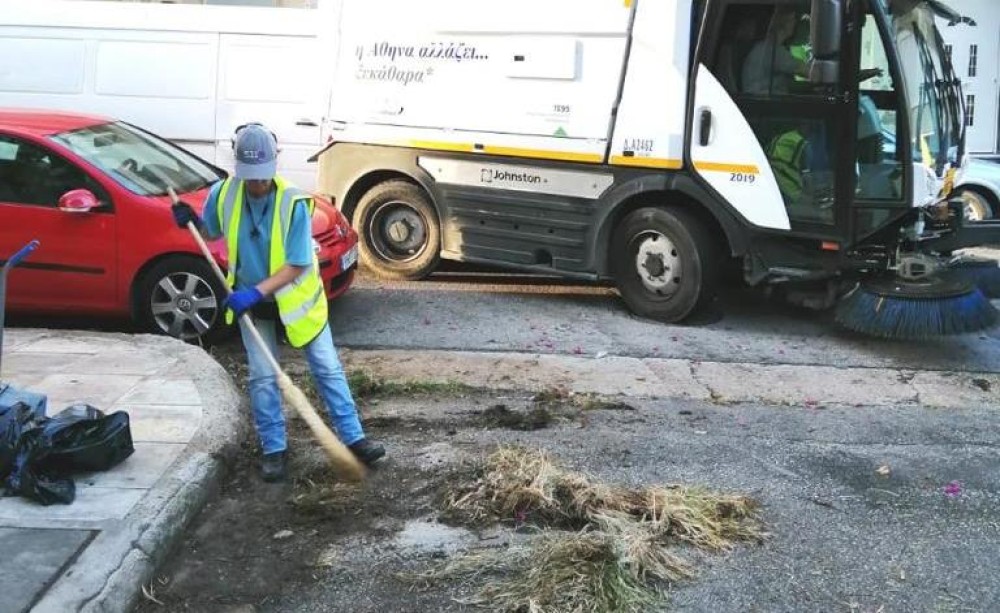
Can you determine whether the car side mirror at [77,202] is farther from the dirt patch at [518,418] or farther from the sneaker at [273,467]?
the dirt patch at [518,418]

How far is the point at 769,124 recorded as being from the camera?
7.14 metres

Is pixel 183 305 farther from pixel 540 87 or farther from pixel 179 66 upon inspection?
pixel 179 66

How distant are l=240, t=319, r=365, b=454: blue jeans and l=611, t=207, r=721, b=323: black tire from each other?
3.62 metres

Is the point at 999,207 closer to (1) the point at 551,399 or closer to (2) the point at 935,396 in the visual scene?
(2) the point at 935,396

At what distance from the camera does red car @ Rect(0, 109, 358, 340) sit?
264 inches

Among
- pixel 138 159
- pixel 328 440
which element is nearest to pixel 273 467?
pixel 328 440

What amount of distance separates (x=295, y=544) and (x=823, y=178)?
469 centimetres

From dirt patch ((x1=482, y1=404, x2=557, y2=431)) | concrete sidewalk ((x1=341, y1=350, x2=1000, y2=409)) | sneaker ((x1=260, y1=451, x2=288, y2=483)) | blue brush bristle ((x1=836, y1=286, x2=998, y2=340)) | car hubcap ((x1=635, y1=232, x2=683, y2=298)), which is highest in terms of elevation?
car hubcap ((x1=635, y1=232, x2=683, y2=298))

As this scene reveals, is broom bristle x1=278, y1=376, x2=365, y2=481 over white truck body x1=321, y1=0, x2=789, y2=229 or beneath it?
beneath

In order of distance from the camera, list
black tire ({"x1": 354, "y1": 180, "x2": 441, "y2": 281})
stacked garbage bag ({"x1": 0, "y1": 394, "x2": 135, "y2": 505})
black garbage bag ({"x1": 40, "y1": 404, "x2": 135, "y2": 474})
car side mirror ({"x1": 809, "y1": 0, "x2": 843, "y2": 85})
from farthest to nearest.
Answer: black tire ({"x1": 354, "y1": 180, "x2": 441, "y2": 281})
car side mirror ({"x1": 809, "y1": 0, "x2": 843, "y2": 85})
black garbage bag ({"x1": 40, "y1": 404, "x2": 135, "y2": 474})
stacked garbage bag ({"x1": 0, "y1": 394, "x2": 135, "y2": 505})

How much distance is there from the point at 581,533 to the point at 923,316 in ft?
12.5

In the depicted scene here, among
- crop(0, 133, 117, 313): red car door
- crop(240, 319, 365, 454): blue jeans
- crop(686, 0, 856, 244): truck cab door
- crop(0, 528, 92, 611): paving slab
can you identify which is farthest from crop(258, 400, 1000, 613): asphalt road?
crop(0, 133, 117, 313): red car door

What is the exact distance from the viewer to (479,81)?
8094mm

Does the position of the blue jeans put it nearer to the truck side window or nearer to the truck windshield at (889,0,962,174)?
the truck side window
